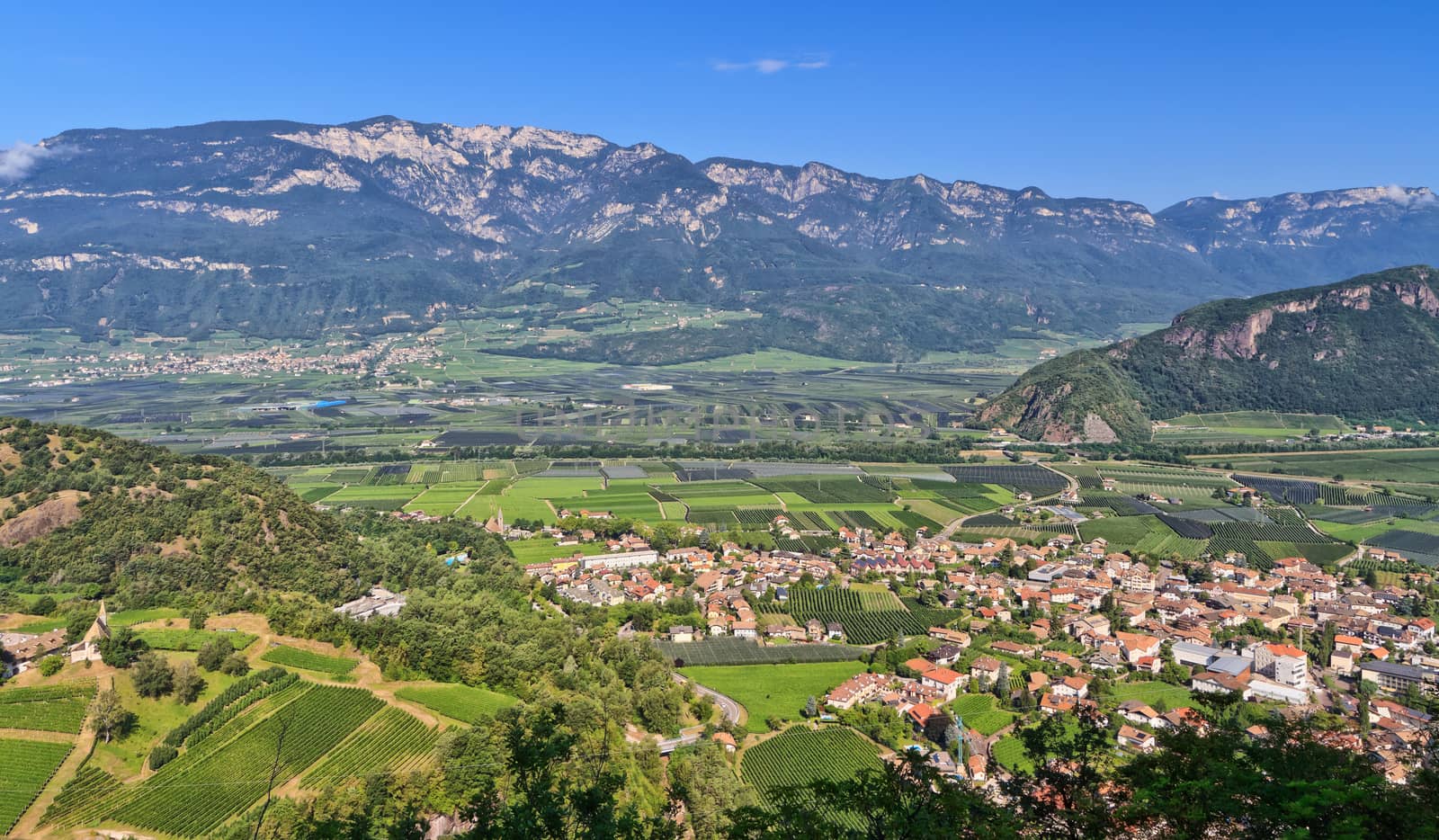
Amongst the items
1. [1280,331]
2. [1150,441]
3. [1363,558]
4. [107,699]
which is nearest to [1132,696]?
[1363,558]

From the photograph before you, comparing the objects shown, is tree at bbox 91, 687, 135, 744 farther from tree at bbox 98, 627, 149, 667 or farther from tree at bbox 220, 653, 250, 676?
tree at bbox 220, 653, 250, 676

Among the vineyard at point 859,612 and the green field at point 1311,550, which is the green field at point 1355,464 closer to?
the green field at point 1311,550

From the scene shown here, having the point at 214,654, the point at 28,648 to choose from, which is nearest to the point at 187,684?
the point at 214,654

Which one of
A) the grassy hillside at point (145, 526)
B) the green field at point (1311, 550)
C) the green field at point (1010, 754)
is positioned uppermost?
the grassy hillside at point (145, 526)

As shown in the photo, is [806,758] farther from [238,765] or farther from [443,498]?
[443,498]

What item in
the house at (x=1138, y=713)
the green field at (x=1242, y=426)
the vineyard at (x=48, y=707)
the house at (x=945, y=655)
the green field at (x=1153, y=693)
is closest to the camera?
the vineyard at (x=48, y=707)

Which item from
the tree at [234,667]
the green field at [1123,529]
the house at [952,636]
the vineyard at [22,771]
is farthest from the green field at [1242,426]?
the vineyard at [22,771]

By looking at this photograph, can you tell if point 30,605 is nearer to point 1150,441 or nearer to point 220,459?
point 220,459
